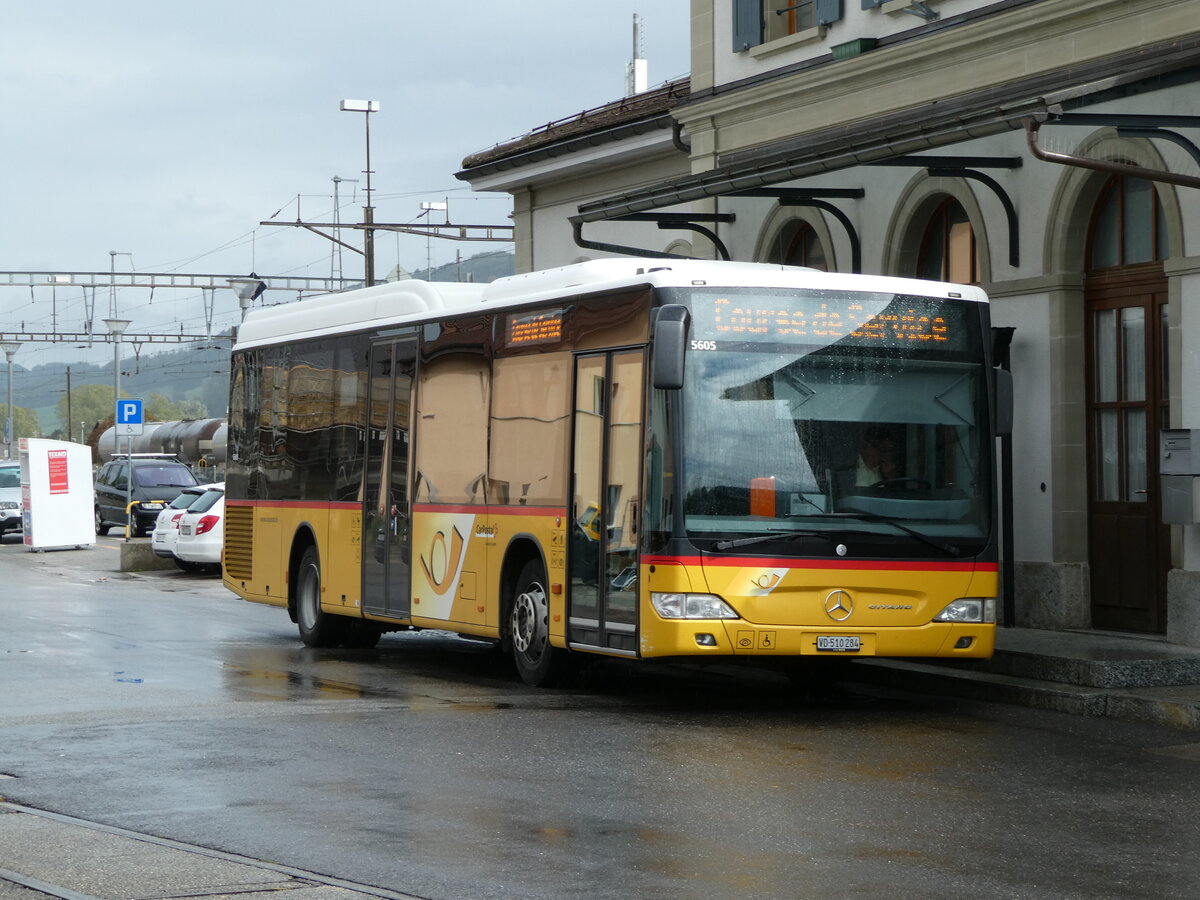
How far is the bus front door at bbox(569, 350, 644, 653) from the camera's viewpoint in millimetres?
12875

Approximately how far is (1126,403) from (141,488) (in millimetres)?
31829

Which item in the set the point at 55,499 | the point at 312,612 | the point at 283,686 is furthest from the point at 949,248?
the point at 55,499

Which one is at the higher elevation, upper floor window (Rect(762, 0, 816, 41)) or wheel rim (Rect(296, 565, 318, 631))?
upper floor window (Rect(762, 0, 816, 41))

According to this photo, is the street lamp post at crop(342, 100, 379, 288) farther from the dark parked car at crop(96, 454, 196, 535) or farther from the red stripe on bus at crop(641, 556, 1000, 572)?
the red stripe on bus at crop(641, 556, 1000, 572)

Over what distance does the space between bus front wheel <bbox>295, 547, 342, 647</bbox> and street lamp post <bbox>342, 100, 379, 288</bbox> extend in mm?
20628

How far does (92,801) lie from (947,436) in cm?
624


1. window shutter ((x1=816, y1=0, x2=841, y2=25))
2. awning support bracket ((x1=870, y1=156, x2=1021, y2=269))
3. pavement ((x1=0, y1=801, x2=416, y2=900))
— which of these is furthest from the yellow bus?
window shutter ((x1=816, y1=0, x2=841, y2=25))

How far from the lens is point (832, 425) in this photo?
12.7 meters

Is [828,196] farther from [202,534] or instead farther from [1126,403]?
[202,534]

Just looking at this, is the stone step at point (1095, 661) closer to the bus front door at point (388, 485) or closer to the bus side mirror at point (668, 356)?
the bus side mirror at point (668, 356)

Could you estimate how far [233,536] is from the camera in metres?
20.6

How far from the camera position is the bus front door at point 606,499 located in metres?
12.9

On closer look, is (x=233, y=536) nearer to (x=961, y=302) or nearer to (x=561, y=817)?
(x=961, y=302)

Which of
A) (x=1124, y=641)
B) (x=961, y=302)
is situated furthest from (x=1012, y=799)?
(x=1124, y=641)
